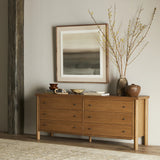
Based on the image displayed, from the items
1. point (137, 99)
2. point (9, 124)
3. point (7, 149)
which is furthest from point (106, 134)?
point (9, 124)

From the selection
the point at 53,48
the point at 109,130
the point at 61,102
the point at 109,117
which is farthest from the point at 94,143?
the point at 53,48

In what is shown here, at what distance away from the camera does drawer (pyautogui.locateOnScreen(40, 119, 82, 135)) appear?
15.5ft

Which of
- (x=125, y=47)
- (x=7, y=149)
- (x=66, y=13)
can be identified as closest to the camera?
(x=7, y=149)

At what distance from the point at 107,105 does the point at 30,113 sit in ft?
5.17

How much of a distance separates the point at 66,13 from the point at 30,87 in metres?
1.33

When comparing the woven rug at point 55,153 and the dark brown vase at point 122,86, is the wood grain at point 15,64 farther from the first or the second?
the dark brown vase at point 122,86

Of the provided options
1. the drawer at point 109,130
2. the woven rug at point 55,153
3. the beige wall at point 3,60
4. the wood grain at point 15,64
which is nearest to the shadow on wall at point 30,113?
the wood grain at point 15,64

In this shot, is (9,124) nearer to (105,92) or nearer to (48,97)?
(48,97)

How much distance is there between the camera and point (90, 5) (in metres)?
5.05

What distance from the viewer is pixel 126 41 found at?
4832 millimetres

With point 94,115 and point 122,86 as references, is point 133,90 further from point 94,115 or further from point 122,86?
point 94,115

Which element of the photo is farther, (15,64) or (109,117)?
(15,64)

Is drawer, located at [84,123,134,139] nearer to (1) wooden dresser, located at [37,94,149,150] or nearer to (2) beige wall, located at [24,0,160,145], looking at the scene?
(1) wooden dresser, located at [37,94,149,150]

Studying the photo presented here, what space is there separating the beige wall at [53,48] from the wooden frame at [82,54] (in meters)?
0.11
